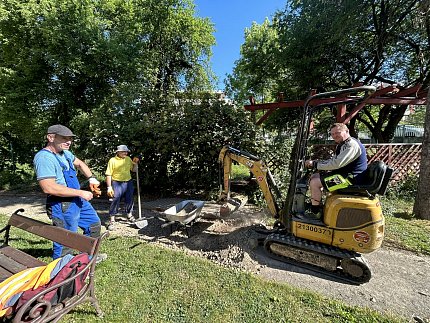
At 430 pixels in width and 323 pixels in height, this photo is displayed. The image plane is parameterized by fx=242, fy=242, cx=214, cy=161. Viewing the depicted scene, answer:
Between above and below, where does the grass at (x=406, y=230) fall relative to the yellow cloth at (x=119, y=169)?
below

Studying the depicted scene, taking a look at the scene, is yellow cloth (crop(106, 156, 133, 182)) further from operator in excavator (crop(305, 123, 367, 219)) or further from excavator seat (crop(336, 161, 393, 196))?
excavator seat (crop(336, 161, 393, 196))

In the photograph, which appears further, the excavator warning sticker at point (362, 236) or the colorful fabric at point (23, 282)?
the excavator warning sticker at point (362, 236)

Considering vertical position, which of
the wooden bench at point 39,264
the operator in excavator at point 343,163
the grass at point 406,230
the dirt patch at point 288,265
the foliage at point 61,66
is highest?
the foliage at point 61,66

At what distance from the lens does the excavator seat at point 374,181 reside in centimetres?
333

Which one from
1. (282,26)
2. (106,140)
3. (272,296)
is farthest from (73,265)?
(282,26)

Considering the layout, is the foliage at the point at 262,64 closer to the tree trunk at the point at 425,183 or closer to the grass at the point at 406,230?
the tree trunk at the point at 425,183

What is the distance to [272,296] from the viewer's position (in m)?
3.22

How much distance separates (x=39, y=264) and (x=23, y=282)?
2.32 feet

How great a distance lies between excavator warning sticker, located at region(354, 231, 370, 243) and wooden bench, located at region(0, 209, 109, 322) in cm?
338

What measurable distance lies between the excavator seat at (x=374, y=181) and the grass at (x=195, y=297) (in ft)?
4.93

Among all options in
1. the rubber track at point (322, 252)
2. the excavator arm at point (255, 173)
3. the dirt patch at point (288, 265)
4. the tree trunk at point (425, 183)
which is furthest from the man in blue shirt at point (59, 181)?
the tree trunk at point (425, 183)

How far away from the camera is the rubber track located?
3547 mm

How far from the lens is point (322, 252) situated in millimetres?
3695

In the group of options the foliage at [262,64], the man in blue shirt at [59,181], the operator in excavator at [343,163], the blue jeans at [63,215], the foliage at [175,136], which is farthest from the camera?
the foliage at [262,64]
